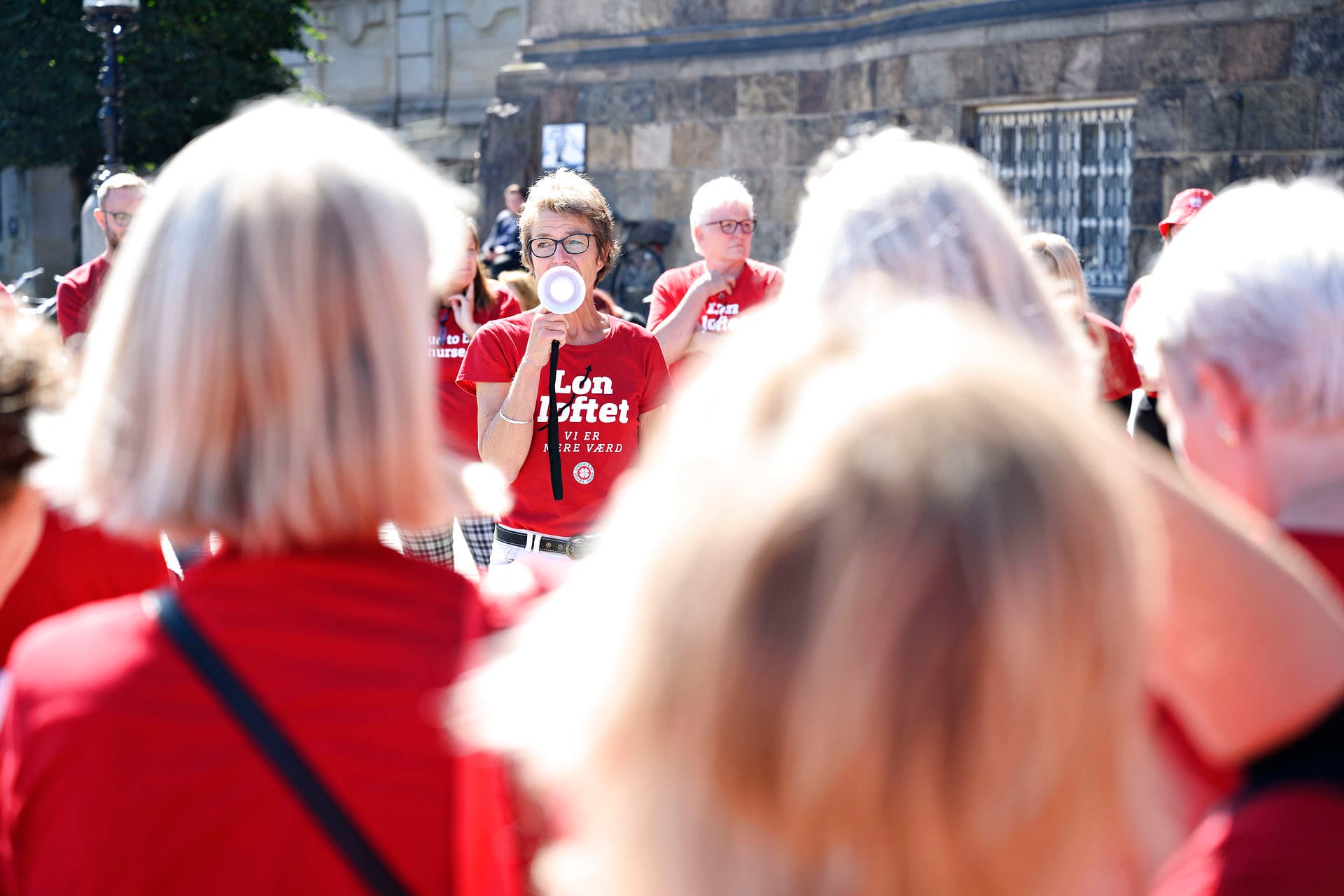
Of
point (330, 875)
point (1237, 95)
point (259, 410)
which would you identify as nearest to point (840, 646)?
point (330, 875)

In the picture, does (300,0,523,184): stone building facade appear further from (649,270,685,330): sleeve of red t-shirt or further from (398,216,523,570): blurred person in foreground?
(398,216,523,570): blurred person in foreground

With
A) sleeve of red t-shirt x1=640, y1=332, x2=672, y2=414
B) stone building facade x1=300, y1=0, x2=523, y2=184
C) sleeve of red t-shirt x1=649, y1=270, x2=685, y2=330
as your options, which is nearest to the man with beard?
sleeve of red t-shirt x1=649, y1=270, x2=685, y2=330

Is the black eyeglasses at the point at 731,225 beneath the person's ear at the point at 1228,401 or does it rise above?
above

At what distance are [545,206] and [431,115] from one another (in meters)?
22.5

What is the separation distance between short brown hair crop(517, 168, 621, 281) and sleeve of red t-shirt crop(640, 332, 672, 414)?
388 mm

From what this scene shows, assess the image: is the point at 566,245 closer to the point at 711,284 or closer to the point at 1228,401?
the point at 711,284

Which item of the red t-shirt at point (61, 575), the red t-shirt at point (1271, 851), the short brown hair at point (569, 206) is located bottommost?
the red t-shirt at point (1271, 851)

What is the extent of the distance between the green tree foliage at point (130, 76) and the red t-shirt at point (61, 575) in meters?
24.3

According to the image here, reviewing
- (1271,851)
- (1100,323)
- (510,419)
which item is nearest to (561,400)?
(510,419)

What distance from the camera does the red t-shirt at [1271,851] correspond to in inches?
51.4

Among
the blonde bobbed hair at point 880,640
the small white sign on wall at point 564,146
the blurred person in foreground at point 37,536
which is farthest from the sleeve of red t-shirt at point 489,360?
the small white sign on wall at point 564,146

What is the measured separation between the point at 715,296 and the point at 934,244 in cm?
480

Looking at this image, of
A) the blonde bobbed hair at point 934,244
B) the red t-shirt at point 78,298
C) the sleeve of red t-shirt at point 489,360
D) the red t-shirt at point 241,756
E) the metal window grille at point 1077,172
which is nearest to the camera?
the red t-shirt at point 241,756

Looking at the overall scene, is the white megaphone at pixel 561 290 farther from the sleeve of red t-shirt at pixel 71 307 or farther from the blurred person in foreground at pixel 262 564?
the sleeve of red t-shirt at pixel 71 307
